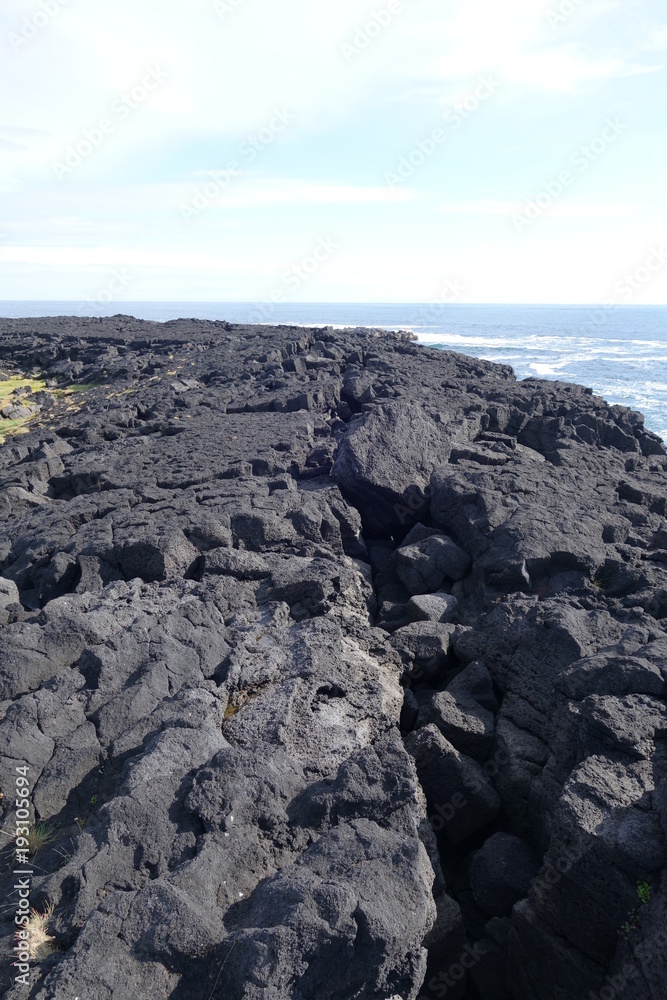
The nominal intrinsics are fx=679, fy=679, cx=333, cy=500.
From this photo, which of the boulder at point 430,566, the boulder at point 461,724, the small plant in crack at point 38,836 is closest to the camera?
the small plant in crack at point 38,836

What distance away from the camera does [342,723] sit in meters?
7.23

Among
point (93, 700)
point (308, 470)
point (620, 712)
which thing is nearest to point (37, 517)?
point (308, 470)

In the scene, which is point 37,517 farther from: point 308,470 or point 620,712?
point 620,712

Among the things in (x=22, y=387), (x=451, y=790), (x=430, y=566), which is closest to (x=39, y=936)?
(x=451, y=790)

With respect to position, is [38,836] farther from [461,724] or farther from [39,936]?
[461,724]

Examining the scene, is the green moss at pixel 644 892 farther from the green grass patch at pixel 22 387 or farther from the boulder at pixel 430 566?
the green grass patch at pixel 22 387

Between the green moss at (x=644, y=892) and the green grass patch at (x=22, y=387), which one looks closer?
the green moss at (x=644, y=892)

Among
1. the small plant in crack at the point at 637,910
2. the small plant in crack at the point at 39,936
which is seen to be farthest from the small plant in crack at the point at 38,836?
the small plant in crack at the point at 637,910

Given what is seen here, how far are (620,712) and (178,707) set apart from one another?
174 inches

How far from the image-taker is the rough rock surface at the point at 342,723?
4.87 meters

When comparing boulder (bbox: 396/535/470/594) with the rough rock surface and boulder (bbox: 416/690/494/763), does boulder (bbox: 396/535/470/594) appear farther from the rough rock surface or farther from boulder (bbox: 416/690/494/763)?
boulder (bbox: 416/690/494/763)

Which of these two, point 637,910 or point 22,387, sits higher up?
point 22,387

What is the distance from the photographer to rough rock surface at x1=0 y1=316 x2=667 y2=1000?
4.87 metres

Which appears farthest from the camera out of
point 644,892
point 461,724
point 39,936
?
point 461,724
